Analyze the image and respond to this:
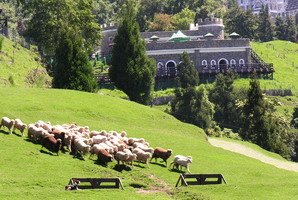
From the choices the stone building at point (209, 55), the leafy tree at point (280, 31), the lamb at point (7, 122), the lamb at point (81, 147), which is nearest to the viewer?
the lamb at point (81, 147)

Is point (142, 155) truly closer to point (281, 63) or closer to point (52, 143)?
point (52, 143)

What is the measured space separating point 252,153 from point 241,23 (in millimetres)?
113014

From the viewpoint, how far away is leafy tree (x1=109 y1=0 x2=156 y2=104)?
2837 inches

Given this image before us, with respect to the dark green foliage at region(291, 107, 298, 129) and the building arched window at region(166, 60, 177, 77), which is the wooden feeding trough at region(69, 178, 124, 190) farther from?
the building arched window at region(166, 60, 177, 77)

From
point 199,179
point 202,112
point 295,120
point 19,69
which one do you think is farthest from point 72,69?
point 295,120

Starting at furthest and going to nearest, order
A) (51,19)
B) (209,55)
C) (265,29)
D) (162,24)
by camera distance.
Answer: (265,29) < (162,24) < (209,55) < (51,19)

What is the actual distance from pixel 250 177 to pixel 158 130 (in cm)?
1298

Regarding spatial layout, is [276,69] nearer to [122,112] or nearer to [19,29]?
[19,29]

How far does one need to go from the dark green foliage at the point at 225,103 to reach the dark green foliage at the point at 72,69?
29944 mm

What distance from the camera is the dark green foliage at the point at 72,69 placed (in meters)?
59.9

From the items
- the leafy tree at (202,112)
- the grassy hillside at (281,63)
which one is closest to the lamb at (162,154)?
the leafy tree at (202,112)

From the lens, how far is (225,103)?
288ft

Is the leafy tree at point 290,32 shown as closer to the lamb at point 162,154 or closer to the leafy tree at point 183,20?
the leafy tree at point 183,20

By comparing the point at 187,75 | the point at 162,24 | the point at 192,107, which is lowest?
the point at 192,107
